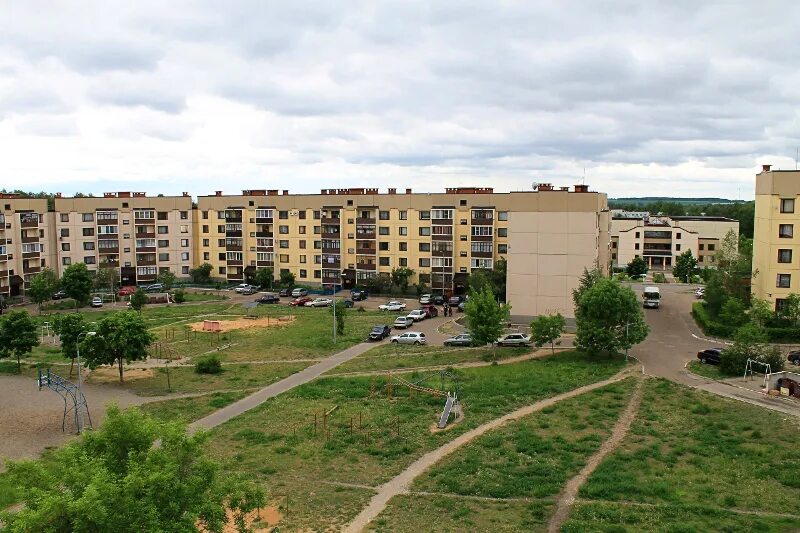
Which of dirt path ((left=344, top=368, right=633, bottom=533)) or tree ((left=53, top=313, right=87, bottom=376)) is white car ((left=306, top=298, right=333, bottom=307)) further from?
dirt path ((left=344, top=368, right=633, bottom=533))

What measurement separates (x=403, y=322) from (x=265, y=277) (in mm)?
30175

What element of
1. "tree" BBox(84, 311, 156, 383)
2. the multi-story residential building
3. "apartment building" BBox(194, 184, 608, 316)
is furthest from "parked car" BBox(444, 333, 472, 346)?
the multi-story residential building

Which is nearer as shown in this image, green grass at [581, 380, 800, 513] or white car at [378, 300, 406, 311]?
green grass at [581, 380, 800, 513]

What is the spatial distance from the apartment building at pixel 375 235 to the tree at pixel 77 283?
899 inches

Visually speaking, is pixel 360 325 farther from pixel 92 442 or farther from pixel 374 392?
pixel 92 442

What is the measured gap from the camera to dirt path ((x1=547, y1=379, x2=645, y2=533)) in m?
21.6

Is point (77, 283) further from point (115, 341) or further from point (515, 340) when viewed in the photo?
point (515, 340)

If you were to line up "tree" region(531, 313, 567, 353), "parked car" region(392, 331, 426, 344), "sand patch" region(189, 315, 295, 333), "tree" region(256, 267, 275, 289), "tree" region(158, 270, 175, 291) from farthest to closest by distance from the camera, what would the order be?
"tree" region(256, 267, 275, 289) < "tree" region(158, 270, 175, 291) < "sand patch" region(189, 315, 295, 333) < "parked car" region(392, 331, 426, 344) < "tree" region(531, 313, 567, 353)

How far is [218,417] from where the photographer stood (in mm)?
33469

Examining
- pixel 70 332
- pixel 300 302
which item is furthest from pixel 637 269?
pixel 70 332

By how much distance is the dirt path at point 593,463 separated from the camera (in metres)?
21.6

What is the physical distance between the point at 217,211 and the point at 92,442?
78.3 m

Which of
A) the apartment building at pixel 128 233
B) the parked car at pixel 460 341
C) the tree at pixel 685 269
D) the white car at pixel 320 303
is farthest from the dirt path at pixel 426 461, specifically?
the apartment building at pixel 128 233

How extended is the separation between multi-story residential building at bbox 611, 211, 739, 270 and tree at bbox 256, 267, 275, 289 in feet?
202
